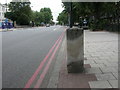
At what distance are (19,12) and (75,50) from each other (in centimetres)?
8171

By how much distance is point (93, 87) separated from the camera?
4.81m

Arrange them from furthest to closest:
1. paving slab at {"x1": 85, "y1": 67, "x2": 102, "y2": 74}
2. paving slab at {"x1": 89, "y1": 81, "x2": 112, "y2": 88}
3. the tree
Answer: the tree → paving slab at {"x1": 85, "y1": 67, "x2": 102, "y2": 74} → paving slab at {"x1": 89, "y1": 81, "x2": 112, "y2": 88}

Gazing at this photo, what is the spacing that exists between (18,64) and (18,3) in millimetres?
80981

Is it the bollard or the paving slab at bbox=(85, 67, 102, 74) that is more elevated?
the bollard

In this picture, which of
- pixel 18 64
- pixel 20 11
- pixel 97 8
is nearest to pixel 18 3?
pixel 20 11

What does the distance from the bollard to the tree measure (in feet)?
261

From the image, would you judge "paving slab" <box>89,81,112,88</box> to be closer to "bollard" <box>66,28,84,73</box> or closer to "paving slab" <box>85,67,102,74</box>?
"paving slab" <box>85,67,102,74</box>

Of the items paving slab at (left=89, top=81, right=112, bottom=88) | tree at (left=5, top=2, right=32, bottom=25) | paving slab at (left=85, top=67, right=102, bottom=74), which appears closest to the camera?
paving slab at (left=89, top=81, right=112, bottom=88)

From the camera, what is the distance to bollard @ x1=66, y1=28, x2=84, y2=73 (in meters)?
6.19

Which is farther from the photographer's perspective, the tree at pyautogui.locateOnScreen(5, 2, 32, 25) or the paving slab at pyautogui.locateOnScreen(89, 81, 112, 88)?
the tree at pyautogui.locateOnScreen(5, 2, 32, 25)

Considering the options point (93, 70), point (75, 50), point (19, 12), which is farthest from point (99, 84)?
point (19, 12)

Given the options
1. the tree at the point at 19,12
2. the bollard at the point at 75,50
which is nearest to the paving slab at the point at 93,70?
the bollard at the point at 75,50

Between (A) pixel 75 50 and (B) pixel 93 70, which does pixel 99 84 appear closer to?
(B) pixel 93 70

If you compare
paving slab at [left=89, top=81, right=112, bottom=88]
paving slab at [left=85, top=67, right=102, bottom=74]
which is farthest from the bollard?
paving slab at [left=89, top=81, right=112, bottom=88]
